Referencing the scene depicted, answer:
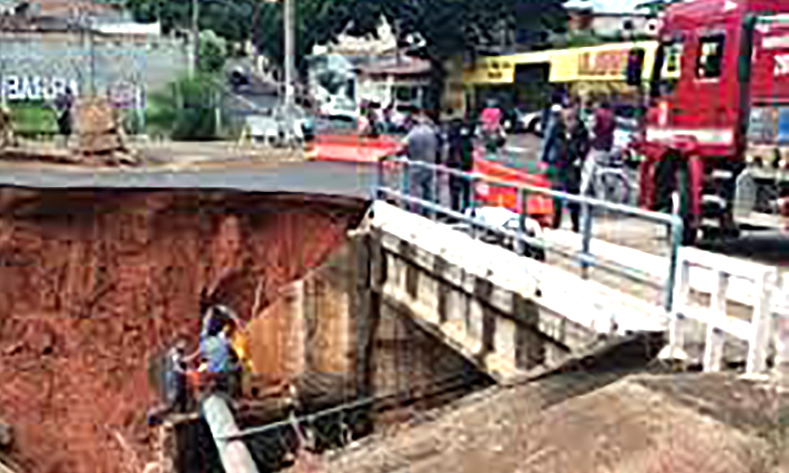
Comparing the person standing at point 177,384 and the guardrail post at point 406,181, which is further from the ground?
the guardrail post at point 406,181

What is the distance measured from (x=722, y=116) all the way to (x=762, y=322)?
290 inches

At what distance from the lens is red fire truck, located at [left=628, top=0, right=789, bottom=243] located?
12648 mm

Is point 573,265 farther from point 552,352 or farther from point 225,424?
point 225,424

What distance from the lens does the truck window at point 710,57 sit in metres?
13.6

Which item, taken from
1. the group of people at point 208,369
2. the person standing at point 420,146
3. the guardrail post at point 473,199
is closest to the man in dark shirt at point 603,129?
the person standing at point 420,146

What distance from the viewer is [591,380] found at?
278 inches

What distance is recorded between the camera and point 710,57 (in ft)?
45.4

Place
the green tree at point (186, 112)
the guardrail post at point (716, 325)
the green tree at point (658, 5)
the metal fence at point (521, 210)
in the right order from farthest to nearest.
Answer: the green tree at point (186, 112)
the green tree at point (658, 5)
the metal fence at point (521, 210)
the guardrail post at point (716, 325)

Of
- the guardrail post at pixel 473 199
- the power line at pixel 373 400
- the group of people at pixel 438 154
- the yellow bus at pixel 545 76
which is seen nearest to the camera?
the guardrail post at pixel 473 199

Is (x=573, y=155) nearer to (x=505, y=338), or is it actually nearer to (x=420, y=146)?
(x=420, y=146)

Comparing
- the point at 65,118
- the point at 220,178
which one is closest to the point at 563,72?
the point at 65,118

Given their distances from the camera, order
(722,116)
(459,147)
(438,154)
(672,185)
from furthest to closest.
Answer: (459,147)
(438,154)
(672,185)
(722,116)

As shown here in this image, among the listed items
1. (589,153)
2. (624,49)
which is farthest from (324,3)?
(589,153)

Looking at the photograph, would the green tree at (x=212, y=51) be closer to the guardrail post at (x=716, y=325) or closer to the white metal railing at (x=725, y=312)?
the white metal railing at (x=725, y=312)
